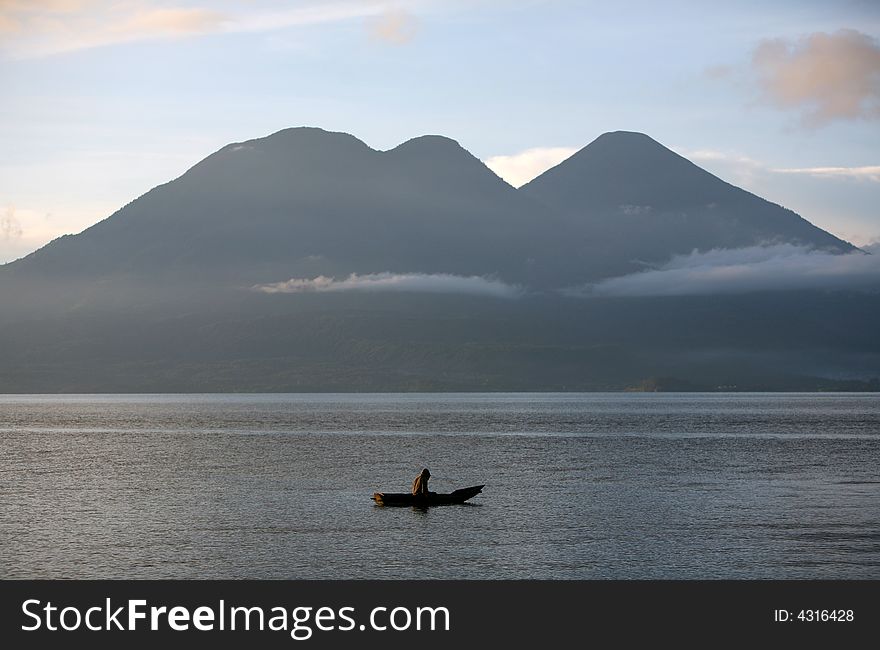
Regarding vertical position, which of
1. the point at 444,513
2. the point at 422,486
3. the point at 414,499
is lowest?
the point at 444,513

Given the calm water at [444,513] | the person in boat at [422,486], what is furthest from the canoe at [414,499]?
the calm water at [444,513]

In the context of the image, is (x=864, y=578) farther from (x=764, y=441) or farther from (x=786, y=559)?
(x=764, y=441)

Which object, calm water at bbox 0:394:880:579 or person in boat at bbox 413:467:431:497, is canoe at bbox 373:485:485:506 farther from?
calm water at bbox 0:394:880:579

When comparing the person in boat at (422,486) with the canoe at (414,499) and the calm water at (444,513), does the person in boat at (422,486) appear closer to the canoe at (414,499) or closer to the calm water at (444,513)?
the canoe at (414,499)

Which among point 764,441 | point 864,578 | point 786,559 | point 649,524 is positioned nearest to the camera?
point 864,578

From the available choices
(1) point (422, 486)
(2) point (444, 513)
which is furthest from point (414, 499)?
(2) point (444, 513)

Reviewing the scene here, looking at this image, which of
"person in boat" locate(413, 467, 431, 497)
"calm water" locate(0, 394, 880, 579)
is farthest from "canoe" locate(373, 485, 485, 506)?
"calm water" locate(0, 394, 880, 579)

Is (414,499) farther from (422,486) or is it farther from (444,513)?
(444,513)

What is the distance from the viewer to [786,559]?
54688 mm

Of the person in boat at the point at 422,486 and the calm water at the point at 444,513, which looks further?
the person in boat at the point at 422,486

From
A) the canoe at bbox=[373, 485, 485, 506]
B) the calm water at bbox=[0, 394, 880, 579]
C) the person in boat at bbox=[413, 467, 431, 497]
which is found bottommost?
the calm water at bbox=[0, 394, 880, 579]
